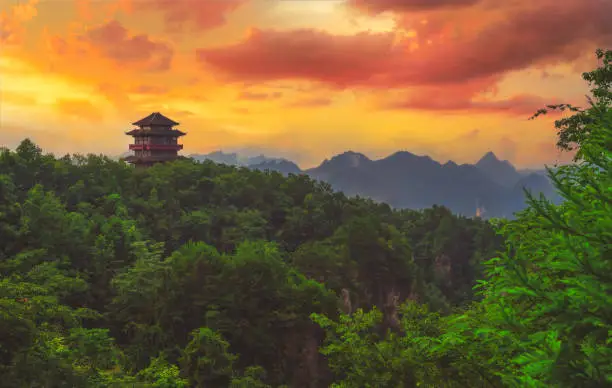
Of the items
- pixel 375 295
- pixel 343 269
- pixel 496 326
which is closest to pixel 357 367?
pixel 496 326

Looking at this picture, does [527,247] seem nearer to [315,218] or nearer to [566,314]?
[566,314]

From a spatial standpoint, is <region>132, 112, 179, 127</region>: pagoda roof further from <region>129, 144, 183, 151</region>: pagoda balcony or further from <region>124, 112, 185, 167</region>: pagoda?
<region>129, 144, 183, 151</region>: pagoda balcony

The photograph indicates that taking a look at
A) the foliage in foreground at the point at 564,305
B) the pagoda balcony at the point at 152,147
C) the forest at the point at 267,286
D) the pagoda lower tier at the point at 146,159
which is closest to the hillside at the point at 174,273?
the forest at the point at 267,286

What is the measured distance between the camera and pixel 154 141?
64062mm

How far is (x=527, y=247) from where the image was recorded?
36.8 feet

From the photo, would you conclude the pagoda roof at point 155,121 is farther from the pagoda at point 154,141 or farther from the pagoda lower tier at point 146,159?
the pagoda lower tier at point 146,159

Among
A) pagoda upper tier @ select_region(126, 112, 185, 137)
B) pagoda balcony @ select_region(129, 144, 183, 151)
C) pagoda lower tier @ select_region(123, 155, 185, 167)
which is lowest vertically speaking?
pagoda lower tier @ select_region(123, 155, 185, 167)

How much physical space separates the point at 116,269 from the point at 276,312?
10354mm

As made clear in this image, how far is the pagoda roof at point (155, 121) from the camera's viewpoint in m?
62.8

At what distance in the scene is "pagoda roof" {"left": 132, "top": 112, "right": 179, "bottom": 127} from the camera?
62.8m

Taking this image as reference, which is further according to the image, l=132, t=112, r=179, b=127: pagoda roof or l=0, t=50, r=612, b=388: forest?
l=132, t=112, r=179, b=127: pagoda roof

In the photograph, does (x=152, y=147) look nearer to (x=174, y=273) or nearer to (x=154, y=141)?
(x=154, y=141)

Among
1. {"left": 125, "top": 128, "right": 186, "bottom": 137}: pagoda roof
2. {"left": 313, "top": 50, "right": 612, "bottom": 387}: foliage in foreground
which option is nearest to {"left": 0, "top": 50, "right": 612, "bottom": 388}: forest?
{"left": 313, "top": 50, "right": 612, "bottom": 387}: foliage in foreground

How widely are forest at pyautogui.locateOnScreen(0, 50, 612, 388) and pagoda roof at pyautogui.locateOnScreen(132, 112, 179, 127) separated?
19.5ft
